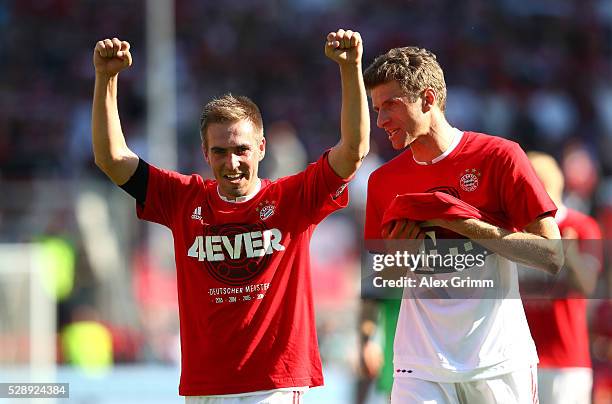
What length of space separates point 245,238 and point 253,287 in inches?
7.3

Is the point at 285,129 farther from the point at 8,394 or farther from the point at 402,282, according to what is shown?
the point at 402,282

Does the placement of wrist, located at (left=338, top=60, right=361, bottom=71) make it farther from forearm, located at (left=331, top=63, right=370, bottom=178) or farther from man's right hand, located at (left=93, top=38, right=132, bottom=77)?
man's right hand, located at (left=93, top=38, right=132, bottom=77)

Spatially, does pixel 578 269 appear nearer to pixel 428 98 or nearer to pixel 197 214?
pixel 428 98

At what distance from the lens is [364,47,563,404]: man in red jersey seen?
407 centimetres

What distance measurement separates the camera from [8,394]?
5898 millimetres

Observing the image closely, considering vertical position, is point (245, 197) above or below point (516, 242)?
above

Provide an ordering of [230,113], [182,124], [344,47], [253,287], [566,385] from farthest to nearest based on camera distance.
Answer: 1. [182,124]
2. [566,385]
3. [230,113]
4. [253,287]
5. [344,47]

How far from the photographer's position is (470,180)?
420 centimetres

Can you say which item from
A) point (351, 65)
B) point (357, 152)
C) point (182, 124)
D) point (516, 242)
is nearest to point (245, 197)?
point (357, 152)

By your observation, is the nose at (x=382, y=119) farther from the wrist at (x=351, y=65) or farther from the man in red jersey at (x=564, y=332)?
the man in red jersey at (x=564, y=332)

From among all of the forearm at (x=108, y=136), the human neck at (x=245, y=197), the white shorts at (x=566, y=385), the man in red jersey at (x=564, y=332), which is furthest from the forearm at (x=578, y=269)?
the forearm at (x=108, y=136)

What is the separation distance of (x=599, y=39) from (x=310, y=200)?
13.2 meters

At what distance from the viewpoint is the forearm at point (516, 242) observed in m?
4.03

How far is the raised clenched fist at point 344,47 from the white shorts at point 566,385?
8.67 ft
